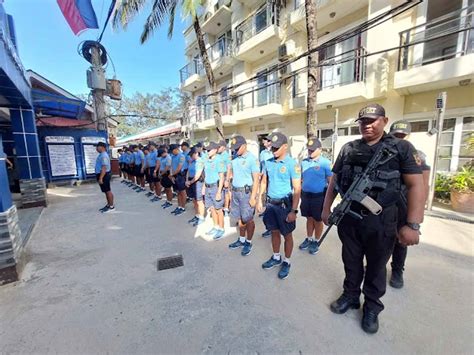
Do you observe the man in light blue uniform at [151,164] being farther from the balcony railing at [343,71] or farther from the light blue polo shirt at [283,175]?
the balcony railing at [343,71]

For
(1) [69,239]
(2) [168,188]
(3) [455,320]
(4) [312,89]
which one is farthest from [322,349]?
(4) [312,89]

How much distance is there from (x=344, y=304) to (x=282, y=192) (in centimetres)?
127

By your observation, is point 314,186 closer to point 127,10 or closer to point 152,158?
point 152,158

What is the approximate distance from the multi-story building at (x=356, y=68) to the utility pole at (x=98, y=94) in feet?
20.8

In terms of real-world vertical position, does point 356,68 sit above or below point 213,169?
above

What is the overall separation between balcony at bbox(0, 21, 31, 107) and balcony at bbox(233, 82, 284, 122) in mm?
6666

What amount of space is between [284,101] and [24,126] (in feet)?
29.0

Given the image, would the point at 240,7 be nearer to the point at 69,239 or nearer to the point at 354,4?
the point at 354,4

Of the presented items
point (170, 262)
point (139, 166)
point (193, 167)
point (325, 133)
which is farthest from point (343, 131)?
point (139, 166)

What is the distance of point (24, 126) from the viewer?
5.79m

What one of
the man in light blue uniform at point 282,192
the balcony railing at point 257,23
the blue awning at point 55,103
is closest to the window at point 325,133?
the balcony railing at point 257,23

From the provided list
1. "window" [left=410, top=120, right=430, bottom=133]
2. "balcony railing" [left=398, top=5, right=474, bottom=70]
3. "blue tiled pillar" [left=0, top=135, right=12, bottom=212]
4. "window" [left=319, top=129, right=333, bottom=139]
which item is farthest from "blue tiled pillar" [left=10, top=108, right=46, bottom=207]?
"window" [left=410, top=120, right=430, bottom=133]

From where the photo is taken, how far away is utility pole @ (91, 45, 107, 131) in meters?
11.1

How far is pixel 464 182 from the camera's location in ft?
16.2
